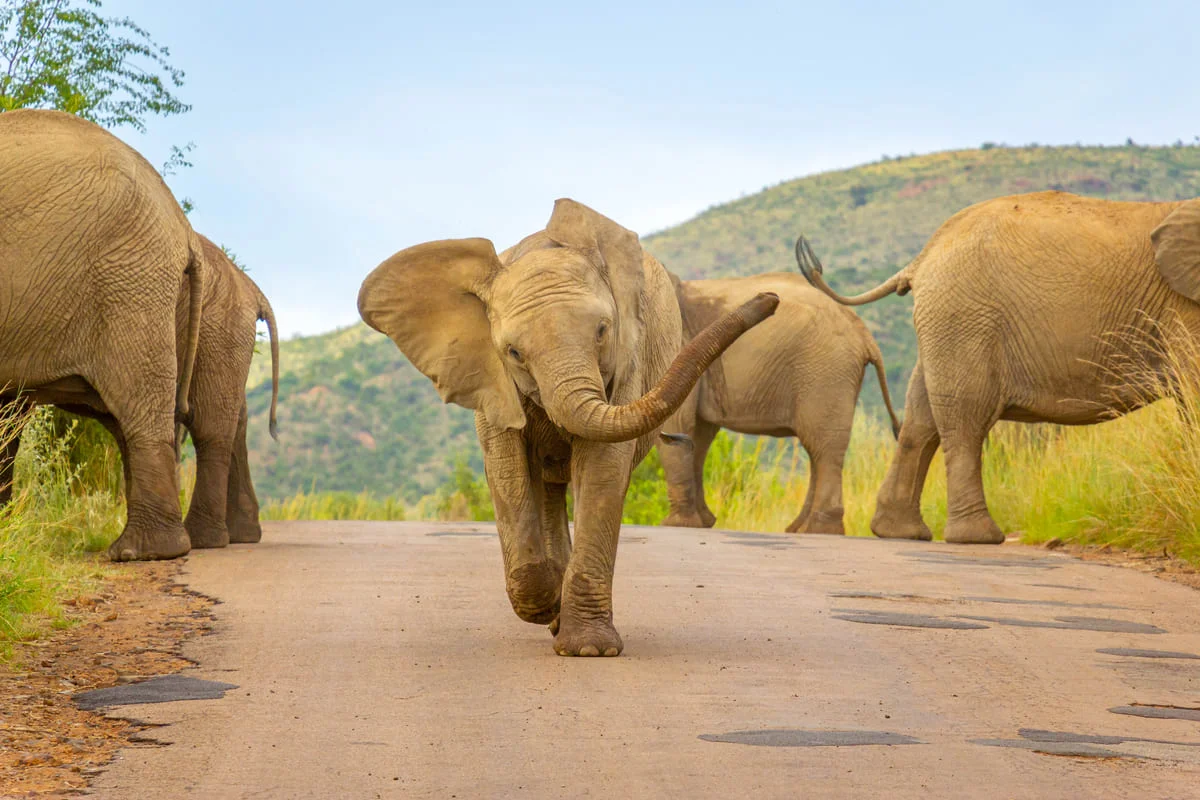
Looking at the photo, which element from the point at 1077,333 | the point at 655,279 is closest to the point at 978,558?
the point at 1077,333

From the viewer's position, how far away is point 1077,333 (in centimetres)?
1397

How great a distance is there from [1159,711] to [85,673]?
401 cm

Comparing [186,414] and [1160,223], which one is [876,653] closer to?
[186,414]

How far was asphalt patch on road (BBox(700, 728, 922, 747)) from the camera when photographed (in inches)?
211

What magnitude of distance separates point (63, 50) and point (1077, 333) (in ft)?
30.2

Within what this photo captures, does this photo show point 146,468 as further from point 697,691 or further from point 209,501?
point 697,691

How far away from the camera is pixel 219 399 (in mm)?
12812

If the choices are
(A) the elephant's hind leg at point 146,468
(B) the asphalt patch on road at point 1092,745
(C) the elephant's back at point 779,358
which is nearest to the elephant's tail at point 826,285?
(C) the elephant's back at point 779,358

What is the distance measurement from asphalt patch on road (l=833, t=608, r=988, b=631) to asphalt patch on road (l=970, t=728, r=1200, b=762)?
2461 mm

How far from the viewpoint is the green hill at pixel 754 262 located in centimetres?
5650

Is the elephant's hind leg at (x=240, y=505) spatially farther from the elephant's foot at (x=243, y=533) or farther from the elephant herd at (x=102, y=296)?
the elephant herd at (x=102, y=296)

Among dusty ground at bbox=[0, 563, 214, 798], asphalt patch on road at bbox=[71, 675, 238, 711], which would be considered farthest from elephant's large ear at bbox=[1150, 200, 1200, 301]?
asphalt patch on road at bbox=[71, 675, 238, 711]

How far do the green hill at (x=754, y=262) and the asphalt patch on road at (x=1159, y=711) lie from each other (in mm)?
43772

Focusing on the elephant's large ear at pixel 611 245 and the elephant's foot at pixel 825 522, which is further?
the elephant's foot at pixel 825 522
